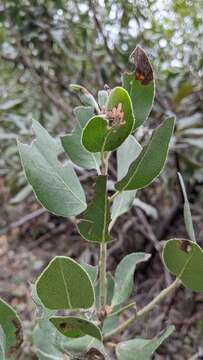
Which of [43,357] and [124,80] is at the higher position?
[124,80]

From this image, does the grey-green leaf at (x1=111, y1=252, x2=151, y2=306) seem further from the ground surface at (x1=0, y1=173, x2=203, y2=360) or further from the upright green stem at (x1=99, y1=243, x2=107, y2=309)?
the ground surface at (x1=0, y1=173, x2=203, y2=360)

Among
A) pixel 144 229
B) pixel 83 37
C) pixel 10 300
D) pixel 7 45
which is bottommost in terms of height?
pixel 10 300

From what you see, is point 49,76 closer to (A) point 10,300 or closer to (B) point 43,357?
(A) point 10,300

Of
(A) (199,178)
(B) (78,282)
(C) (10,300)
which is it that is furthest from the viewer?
(C) (10,300)

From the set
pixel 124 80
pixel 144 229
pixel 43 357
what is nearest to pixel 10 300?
pixel 144 229

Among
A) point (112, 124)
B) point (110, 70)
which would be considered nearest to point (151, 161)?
point (112, 124)

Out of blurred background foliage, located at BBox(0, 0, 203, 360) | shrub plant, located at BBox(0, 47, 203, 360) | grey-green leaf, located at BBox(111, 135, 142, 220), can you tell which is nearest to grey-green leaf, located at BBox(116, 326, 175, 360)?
shrub plant, located at BBox(0, 47, 203, 360)

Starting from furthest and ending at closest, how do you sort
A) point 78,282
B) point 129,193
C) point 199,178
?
point 199,178
point 129,193
point 78,282

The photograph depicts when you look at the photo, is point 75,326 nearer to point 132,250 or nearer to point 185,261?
point 185,261
